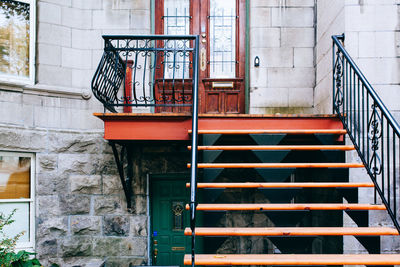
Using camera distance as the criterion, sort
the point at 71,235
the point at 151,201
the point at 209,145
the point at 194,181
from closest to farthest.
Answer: the point at 194,181
the point at 209,145
the point at 71,235
the point at 151,201

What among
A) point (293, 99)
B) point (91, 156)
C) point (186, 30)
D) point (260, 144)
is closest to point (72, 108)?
point (91, 156)

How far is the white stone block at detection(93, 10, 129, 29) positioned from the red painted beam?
82.4 inches

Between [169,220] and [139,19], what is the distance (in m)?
3.39

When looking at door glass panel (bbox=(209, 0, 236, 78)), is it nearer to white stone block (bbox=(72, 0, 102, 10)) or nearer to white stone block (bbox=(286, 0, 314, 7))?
white stone block (bbox=(286, 0, 314, 7))

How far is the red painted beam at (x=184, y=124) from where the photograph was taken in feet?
12.2

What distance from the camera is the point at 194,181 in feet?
8.38

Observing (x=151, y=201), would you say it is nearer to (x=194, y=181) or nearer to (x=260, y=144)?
(x=260, y=144)

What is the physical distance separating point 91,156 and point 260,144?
2.70 m

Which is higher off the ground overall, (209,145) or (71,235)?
(209,145)

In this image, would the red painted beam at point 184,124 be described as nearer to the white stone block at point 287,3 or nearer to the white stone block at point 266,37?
the white stone block at point 266,37

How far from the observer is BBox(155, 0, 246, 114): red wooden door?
17.6 ft

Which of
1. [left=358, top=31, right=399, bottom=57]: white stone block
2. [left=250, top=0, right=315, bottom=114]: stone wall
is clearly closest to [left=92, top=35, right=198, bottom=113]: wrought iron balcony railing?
[left=250, top=0, right=315, bottom=114]: stone wall

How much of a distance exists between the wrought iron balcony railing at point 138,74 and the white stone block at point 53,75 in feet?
1.45

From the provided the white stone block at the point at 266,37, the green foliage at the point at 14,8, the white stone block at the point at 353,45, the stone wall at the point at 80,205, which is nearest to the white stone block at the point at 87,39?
the green foliage at the point at 14,8
